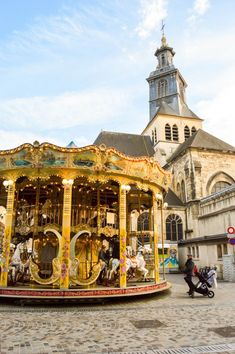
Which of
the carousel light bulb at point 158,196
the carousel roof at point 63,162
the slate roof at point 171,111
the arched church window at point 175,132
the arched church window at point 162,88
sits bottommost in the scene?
the carousel light bulb at point 158,196

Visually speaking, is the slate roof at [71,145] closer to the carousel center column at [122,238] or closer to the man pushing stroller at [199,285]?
the carousel center column at [122,238]

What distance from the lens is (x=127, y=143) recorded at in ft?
131

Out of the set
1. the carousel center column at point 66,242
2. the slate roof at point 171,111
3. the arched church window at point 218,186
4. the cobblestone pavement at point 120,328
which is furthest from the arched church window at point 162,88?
the cobblestone pavement at point 120,328

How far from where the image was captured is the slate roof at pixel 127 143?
3862cm

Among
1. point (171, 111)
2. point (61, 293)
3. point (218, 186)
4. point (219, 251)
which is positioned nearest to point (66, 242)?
point (61, 293)

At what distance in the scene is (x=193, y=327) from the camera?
21.7 feet

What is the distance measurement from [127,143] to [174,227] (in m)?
14.4

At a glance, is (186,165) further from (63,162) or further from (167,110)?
(63,162)

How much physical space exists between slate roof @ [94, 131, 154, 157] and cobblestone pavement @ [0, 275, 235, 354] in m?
30.0

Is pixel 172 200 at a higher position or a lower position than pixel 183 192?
lower

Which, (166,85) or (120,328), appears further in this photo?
(166,85)

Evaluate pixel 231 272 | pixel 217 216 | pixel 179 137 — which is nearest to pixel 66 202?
pixel 231 272

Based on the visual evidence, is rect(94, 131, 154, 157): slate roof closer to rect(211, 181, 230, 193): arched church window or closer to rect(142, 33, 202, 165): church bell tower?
rect(142, 33, 202, 165): church bell tower

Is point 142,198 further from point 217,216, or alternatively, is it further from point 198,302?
point 217,216
